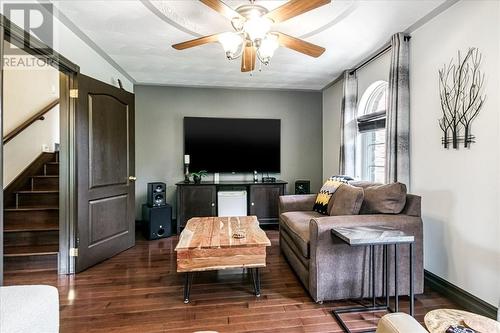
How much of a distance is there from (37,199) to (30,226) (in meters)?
0.49

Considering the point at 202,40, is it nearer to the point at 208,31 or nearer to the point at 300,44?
the point at 208,31

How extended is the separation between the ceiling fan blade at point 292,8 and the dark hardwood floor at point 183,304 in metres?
2.25

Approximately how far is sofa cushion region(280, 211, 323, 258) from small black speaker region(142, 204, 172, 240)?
1.86 metres

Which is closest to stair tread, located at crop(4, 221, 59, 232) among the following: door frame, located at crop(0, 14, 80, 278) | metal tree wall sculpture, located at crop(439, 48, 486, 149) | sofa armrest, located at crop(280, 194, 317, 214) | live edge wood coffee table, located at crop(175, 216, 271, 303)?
door frame, located at crop(0, 14, 80, 278)

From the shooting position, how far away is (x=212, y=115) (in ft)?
16.2

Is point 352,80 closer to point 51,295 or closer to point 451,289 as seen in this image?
point 451,289

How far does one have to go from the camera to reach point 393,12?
2.51 m

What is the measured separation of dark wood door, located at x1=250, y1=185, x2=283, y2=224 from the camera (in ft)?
15.1

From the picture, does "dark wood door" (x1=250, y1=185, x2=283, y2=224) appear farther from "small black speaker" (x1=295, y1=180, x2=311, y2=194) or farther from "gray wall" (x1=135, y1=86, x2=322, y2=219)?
"gray wall" (x1=135, y1=86, x2=322, y2=219)

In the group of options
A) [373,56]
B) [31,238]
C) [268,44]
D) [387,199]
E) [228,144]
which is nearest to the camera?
[268,44]

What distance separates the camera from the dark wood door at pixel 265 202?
460 centimetres

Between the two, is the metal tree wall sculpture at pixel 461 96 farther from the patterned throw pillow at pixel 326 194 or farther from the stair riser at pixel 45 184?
the stair riser at pixel 45 184

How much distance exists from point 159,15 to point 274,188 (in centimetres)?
304

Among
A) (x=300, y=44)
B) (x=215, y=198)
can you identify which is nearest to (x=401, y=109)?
(x=300, y=44)
